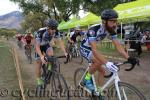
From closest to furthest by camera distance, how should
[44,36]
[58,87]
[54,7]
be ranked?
[58,87]
[44,36]
[54,7]

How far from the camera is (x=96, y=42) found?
737 centimetres

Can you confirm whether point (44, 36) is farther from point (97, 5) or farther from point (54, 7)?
point (54, 7)

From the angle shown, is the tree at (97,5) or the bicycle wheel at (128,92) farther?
the tree at (97,5)

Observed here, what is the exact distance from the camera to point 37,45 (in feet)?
29.5

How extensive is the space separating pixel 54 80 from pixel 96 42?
70.8 inches

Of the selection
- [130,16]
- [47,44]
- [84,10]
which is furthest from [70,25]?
[47,44]

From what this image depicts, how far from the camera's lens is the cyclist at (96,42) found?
6.89 metres

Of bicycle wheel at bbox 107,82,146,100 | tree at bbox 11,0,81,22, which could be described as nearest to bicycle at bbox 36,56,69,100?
bicycle wheel at bbox 107,82,146,100

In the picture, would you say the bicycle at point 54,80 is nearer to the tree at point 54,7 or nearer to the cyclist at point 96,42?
the cyclist at point 96,42

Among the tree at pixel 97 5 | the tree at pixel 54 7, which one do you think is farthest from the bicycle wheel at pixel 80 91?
the tree at pixel 54 7

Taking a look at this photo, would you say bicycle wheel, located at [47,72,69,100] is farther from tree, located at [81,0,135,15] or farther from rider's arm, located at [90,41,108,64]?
tree, located at [81,0,135,15]

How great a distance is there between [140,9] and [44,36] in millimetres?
13900

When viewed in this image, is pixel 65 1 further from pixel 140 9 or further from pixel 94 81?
pixel 94 81

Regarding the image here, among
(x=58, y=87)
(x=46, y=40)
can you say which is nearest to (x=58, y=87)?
(x=58, y=87)
